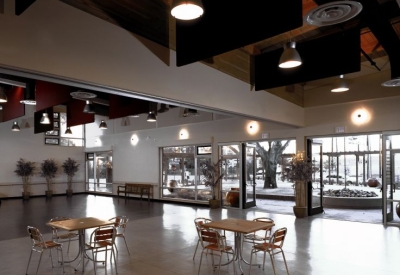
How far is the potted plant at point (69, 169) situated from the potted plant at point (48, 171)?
570 mm

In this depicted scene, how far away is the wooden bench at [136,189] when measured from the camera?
46.8 ft

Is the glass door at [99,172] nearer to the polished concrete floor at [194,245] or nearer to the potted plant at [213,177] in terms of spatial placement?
the polished concrete floor at [194,245]

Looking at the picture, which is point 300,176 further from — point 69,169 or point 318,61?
point 69,169

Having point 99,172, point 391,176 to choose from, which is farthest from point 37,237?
point 99,172

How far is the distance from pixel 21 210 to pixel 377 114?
12.2 m

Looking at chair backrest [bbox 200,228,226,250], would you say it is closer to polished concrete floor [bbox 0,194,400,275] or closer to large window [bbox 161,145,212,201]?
polished concrete floor [bbox 0,194,400,275]

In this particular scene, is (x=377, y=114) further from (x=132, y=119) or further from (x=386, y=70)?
(x=132, y=119)

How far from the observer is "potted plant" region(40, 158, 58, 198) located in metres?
16.1

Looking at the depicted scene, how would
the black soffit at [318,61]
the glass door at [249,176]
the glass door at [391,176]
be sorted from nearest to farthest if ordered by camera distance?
the black soffit at [318,61]
the glass door at [391,176]
the glass door at [249,176]

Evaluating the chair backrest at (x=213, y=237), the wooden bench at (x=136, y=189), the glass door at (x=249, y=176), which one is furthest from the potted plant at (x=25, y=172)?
the chair backrest at (x=213, y=237)

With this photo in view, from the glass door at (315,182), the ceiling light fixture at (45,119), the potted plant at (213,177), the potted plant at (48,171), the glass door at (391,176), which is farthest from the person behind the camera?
the potted plant at (48,171)

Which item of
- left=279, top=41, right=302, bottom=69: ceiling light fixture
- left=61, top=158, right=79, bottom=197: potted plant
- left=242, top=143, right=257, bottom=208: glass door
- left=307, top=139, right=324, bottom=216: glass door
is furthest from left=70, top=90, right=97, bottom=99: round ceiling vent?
left=61, top=158, right=79, bottom=197: potted plant

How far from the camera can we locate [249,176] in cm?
1172

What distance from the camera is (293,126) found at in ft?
33.5
